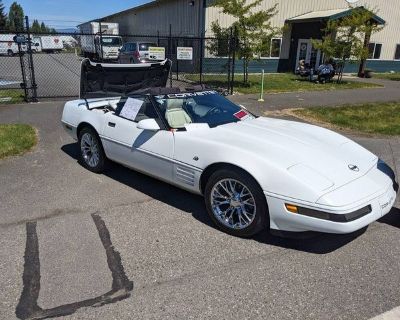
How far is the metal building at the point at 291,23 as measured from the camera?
21.8m

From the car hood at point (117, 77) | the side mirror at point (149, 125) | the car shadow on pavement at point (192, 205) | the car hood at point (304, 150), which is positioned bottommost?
the car shadow on pavement at point (192, 205)

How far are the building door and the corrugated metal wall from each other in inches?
37.6

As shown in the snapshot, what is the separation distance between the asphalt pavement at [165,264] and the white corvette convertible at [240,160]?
36 cm

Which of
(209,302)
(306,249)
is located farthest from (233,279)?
(306,249)

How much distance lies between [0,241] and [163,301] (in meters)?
1.86

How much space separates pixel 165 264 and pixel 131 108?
2.19 meters

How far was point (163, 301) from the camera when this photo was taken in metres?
2.85

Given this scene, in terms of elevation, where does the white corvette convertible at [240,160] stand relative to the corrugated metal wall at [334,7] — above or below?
below

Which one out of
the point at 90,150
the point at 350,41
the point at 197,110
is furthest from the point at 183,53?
the point at 197,110

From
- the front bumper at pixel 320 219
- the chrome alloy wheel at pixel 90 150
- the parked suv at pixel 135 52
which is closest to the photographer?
the front bumper at pixel 320 219

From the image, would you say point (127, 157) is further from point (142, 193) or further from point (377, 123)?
point (377, 123)

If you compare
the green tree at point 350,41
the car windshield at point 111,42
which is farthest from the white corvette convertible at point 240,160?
the car windshield at point 111,42

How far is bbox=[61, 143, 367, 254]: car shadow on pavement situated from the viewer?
3650 millimetres

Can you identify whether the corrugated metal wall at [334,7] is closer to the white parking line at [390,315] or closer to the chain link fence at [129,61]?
the chain link fence at [129,61]
